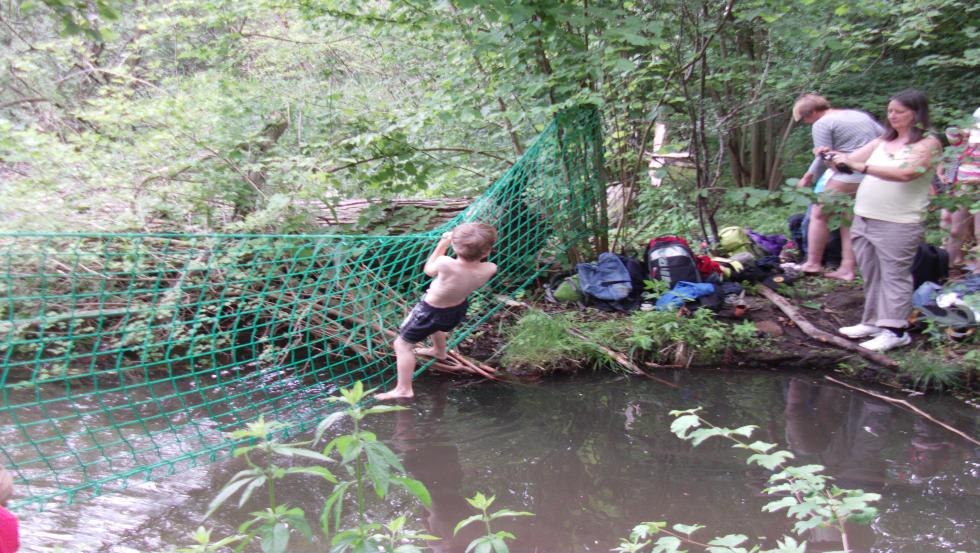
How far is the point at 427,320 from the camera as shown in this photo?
3.88 metres

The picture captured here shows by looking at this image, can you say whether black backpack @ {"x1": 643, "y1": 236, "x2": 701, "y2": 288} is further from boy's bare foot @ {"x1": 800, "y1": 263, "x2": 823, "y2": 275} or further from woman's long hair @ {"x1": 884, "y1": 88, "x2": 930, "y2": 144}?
woman's long hair @ {"x1": 884, "y1": 88, "x2": 930, "y2": 144}

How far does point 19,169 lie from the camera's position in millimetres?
5160

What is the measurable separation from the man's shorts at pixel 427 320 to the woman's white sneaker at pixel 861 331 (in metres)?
2.38

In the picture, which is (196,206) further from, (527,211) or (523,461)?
(523,461)

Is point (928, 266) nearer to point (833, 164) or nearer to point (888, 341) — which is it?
point (888, 341)

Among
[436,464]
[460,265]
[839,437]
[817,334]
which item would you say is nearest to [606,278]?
[817,334]

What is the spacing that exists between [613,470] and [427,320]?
123 centimetres

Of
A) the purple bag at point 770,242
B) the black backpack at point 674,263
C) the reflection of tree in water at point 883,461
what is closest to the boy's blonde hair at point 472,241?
the black backpack at point 674,263

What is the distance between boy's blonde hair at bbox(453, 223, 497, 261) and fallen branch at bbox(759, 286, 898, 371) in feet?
7.28

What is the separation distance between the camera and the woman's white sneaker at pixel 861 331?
4395mm

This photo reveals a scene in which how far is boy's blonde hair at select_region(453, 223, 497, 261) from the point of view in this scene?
148 inches

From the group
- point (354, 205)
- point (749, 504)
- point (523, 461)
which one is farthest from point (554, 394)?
point (354, 205)

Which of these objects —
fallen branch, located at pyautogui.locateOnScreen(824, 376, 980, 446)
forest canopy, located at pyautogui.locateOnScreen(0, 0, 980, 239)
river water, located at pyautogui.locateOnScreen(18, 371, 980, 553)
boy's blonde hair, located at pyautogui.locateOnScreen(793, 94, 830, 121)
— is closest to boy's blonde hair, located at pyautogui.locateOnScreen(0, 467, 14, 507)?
river water, located at pyautogui.locateOnScreen(18, 371, 980, 553)

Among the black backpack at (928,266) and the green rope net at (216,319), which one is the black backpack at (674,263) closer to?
the green rope net at (216,319)
